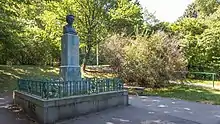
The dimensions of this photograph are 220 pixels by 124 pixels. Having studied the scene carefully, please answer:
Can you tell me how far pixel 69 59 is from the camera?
9.70 m

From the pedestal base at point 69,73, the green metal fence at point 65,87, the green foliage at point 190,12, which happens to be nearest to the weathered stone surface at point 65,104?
the green metal fence at point 65,87

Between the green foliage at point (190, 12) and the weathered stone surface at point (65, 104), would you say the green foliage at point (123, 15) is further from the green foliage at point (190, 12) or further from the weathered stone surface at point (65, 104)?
the green foliage at point (190, 12)

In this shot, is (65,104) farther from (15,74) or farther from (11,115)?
(15,74)

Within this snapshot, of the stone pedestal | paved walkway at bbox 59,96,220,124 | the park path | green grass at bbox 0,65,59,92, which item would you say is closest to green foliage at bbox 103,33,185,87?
paved walkway at bbox 59,96,220,124

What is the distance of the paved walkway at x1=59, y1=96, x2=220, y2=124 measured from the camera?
771 cm

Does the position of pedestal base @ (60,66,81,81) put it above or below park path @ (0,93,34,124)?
above

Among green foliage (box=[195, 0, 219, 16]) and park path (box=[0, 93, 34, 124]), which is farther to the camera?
green foliage (box=[195, 0, 219, 16])

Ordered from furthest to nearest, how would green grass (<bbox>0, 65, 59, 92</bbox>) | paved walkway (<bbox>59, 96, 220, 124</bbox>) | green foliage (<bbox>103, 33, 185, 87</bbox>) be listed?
green grass (<bbox>0, 65, 59, 92</bbox>)
green foliage (<bbox>103, 33, 185, 87</bbox>)
paved walkway (<bbox>59, 96, 220, 124</bbox>)

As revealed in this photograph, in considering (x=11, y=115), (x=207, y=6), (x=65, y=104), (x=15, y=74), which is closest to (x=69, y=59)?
(x=65, y=104)

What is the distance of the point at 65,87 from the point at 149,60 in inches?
318

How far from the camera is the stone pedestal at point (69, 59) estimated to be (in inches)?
379

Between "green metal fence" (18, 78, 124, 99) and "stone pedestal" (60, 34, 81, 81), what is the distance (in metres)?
1.03

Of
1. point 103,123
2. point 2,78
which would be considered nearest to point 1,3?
point 2,78

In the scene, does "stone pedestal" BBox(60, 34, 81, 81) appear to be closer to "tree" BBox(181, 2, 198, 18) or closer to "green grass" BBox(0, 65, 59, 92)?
"green grass" BBox(0, 65, 59, 92)
